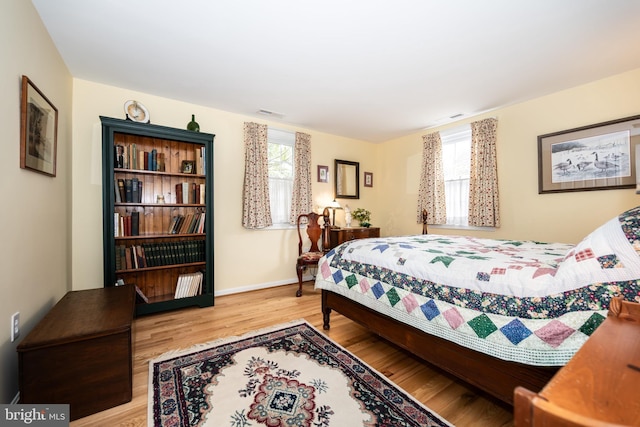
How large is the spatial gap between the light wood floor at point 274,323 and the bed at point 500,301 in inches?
8.6

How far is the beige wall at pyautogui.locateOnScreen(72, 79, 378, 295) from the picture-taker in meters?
2.80

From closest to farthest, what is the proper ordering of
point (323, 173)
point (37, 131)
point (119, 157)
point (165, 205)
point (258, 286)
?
point (37, 131)
point (119, 157)
point (165, 205)
point (258, 286)
point (323, 173)

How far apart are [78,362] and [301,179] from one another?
10.4 ft

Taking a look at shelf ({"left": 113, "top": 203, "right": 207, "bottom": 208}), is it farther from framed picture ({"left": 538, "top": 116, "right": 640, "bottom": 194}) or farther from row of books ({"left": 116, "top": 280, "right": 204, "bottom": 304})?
framed picture ({"left": 538, "top": 116, "right": 640, "bottom": 194})

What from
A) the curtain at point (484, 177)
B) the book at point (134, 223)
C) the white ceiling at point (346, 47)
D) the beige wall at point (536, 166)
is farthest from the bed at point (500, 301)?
the book at point (134, 223)

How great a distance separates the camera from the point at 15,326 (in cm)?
155

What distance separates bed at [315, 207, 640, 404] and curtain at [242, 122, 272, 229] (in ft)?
7.02

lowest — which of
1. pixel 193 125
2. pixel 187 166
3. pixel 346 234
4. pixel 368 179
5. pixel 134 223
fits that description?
pixel 346 234

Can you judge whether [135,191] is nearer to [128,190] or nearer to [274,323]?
[128,190]

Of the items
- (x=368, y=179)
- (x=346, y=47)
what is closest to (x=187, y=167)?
(x=346, y=47)

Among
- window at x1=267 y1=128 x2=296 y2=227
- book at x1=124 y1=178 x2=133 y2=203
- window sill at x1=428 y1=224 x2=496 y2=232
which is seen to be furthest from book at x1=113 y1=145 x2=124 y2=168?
window sill at x1=428 y1=224 x2=496 y2=232

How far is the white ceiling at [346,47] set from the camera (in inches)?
71.5

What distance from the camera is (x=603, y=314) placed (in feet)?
3.46

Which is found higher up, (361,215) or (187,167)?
(187,167)
